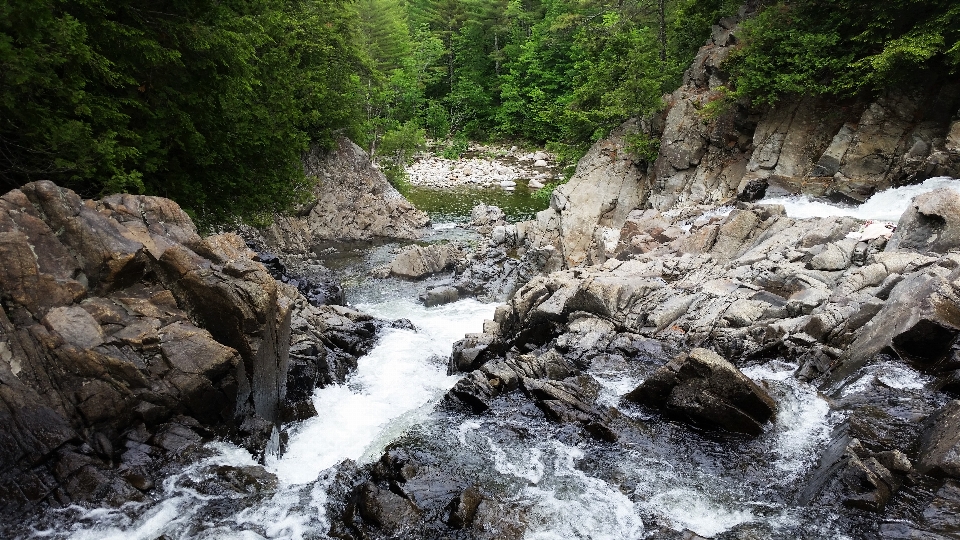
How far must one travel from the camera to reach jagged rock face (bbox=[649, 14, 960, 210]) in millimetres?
21875

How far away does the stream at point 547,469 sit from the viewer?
29.6 ft

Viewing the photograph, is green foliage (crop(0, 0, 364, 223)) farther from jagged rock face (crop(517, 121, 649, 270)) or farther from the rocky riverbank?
the rocky riverbank

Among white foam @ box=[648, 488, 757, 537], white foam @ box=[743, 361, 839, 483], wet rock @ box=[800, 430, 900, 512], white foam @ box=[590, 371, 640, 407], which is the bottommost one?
white foam @ box=[590, 371, 640, 407]

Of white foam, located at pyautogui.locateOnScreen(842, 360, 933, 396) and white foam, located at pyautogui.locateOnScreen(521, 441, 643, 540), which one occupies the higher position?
white foam, located at pyautogui.locateOnScreen(842, 360, 933, 396)

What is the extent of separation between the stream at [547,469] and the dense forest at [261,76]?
760 centimetres

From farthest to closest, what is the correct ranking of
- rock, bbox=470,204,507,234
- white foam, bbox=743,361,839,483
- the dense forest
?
1. rock, bbox=470,204,507,234
2. the dense forest
3. white foam, bbox=743,361,839,483

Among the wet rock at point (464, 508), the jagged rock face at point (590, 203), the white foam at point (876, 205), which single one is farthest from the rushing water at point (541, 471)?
the jagged rock face at point (590, 203)

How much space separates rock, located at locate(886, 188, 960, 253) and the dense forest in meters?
7.33

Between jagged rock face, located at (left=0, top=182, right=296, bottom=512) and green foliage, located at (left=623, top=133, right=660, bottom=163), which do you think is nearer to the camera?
jagged rock face, located at (left=0, top=182, right=296, bottom=512)

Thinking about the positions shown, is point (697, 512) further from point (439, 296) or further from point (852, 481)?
point (439, 296)

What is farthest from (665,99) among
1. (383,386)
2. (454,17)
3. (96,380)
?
(454,17)

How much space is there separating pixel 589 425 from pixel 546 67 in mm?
53321

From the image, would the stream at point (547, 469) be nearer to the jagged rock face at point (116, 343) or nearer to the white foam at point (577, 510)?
the white foam at point (577, 510)

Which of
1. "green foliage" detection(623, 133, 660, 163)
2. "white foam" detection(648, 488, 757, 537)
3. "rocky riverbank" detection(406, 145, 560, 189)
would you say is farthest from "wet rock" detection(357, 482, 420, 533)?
"rocky riverbank" detection(406, 145, 560, 189)
